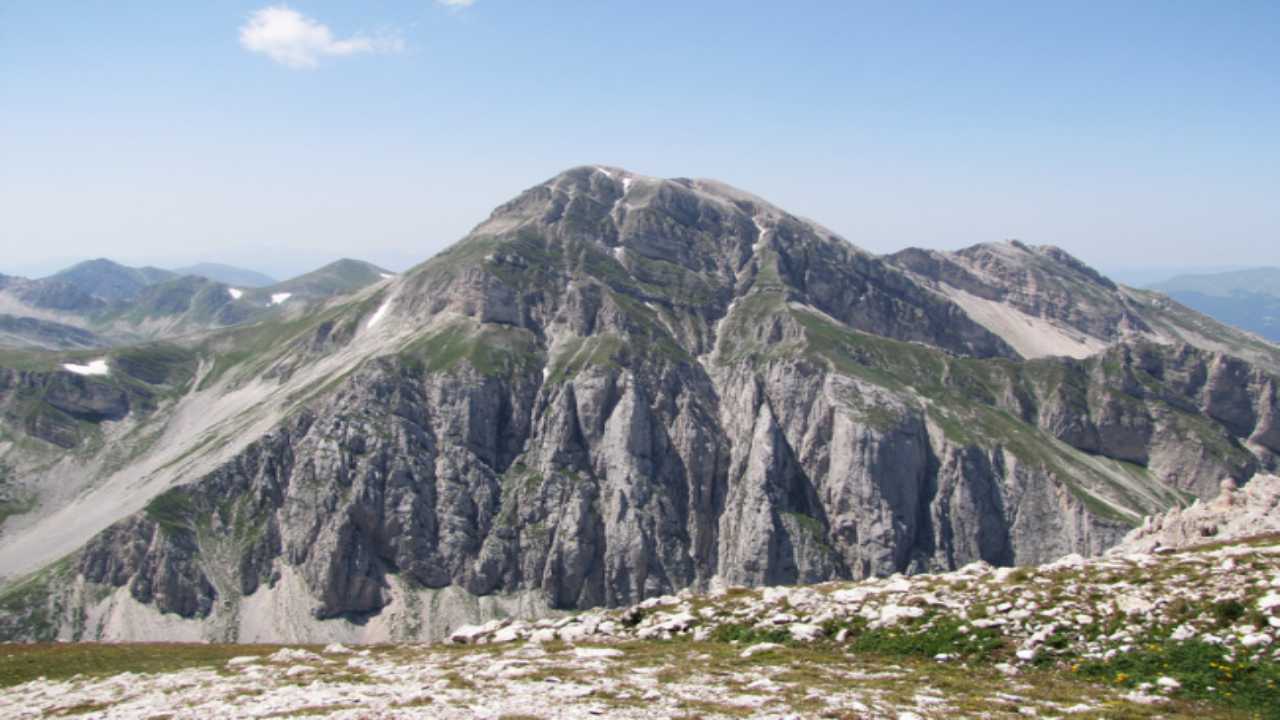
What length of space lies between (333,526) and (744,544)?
320ft

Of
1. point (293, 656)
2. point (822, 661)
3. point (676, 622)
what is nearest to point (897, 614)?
point (822, 661)

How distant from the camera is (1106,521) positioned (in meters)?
170

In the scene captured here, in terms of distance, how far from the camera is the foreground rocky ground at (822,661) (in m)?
26.4

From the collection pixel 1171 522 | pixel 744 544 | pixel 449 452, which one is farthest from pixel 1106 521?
pixel 449 452

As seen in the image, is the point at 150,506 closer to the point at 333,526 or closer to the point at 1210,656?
the point at 333,526

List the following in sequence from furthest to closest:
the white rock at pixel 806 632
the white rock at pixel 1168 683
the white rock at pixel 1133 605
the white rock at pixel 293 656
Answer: the white rock at pixel 293 656 → the white rock at pixel 806 632 → the white rock at pixel 1133 605 → the white rock at pixel 1168 683

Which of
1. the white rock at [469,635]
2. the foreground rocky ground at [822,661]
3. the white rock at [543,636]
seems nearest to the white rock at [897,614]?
the foreground rocky ground at [822,661]

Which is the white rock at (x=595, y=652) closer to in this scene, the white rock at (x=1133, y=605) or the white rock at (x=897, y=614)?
the white rock at (x=897, y=614)

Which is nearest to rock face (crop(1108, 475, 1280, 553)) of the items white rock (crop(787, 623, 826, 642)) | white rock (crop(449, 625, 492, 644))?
white rock (crop(787, 623, 826, 642))

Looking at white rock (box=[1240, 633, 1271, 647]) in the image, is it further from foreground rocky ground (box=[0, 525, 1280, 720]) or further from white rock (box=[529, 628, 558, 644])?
white rock (box=[529, 628, 558, 644])

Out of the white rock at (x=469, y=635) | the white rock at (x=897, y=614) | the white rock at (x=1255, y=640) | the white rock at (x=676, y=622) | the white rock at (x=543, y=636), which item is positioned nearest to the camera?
the white rock at (x=1255, y=640)

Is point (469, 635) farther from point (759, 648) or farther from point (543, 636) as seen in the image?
point (759, 648)

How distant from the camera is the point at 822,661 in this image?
33031 mm

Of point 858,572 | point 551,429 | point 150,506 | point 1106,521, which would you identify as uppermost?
point 551,429
